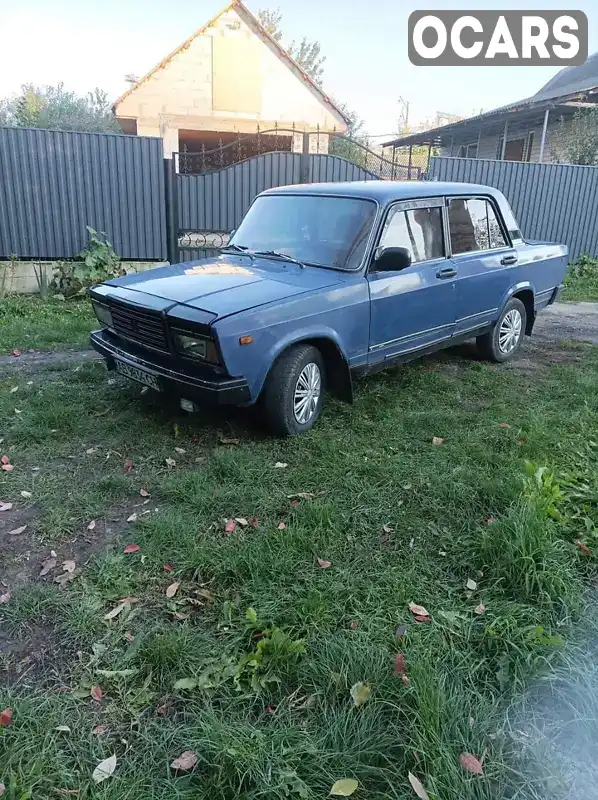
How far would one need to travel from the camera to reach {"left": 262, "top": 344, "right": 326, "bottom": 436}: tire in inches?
174

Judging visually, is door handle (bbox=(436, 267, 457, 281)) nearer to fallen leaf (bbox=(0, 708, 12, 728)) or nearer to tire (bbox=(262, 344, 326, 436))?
tire (bbox=(262, 344, 326, 436))

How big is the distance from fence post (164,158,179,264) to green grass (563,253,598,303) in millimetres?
6960

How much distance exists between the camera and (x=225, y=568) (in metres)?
3.15

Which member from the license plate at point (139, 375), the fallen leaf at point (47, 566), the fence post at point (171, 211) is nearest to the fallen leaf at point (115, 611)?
the fallen leaf at point (47, 566)

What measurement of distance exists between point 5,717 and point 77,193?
904cm

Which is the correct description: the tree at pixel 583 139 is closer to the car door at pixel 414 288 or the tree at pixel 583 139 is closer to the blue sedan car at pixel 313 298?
the blue sedan car at pixel 313 298

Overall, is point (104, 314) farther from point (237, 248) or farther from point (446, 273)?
point (446, 273)

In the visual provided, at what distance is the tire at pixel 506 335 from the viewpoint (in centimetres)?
671

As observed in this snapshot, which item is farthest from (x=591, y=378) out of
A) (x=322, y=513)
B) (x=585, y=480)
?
(x=322, y=513)

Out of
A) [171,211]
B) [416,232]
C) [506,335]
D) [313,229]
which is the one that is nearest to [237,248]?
[313,229]

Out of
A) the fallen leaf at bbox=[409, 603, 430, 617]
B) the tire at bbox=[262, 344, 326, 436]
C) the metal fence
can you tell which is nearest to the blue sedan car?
the tire at bbox=[262, 344, 326, 436]

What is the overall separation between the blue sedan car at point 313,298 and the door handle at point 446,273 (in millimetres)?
18

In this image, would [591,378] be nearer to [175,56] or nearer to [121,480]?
[121,480]

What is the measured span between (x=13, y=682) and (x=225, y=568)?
3.44 feet
